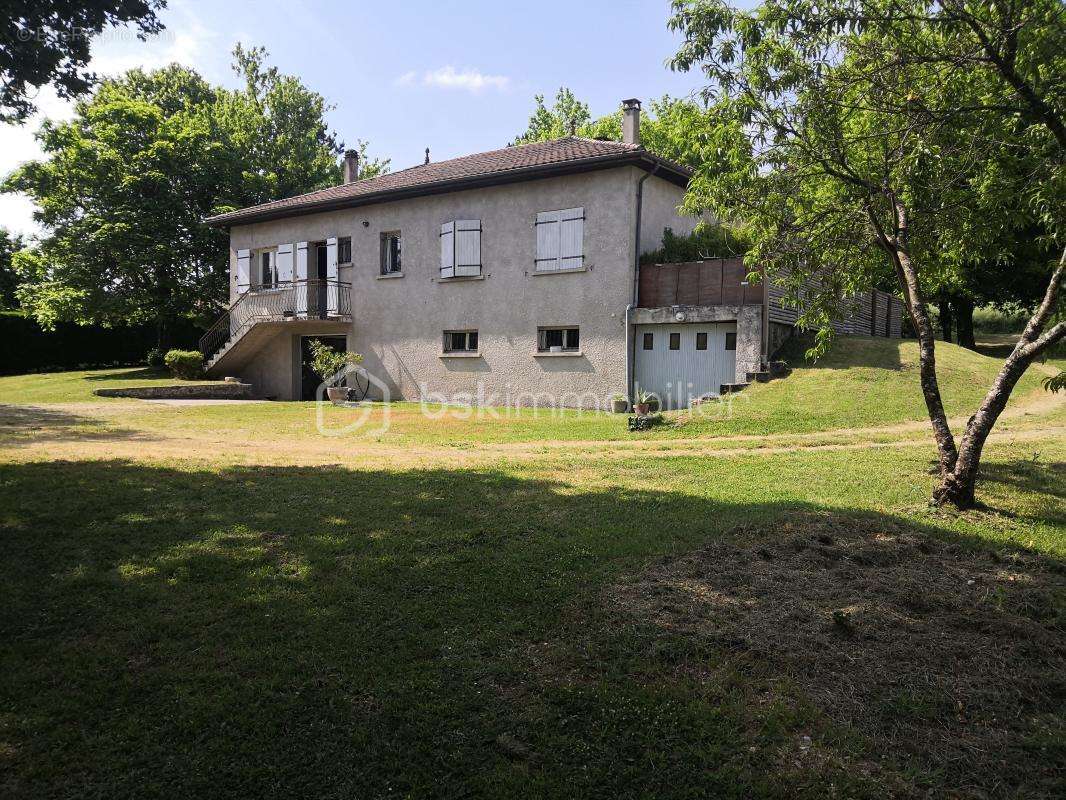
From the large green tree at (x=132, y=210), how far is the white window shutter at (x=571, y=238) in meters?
16.5

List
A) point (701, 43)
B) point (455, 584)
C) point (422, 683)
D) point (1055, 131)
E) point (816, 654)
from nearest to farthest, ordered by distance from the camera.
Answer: point (422, 683) → point (816, 654) → point (455, 584) → point (1055, 131) → point (701, 43)

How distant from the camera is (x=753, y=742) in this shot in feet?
9.80

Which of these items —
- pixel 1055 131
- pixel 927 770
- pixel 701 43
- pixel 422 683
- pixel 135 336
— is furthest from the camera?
pixel 135 336

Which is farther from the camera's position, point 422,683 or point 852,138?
point 852,138

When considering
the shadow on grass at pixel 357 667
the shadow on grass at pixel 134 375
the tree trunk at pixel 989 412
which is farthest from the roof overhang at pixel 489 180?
the shadow on grass at pixel 357 667

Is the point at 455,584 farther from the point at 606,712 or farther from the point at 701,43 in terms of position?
the point at 701,43

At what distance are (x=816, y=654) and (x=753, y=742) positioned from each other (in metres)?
0.93

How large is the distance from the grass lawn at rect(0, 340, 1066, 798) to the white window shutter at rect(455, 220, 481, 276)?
11.0m

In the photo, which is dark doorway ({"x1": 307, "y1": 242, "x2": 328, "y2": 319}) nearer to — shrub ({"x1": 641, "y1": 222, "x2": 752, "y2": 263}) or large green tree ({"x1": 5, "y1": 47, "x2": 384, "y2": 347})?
large green tree ({"x1": 5, "y1": 47, "x2": 384, "y2": 347})

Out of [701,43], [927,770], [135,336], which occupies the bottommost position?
[927,770]

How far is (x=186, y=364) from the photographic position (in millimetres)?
22531

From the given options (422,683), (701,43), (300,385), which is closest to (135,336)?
(300,385)

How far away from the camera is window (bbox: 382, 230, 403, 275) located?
1995cm

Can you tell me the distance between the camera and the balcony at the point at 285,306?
67.6ft
